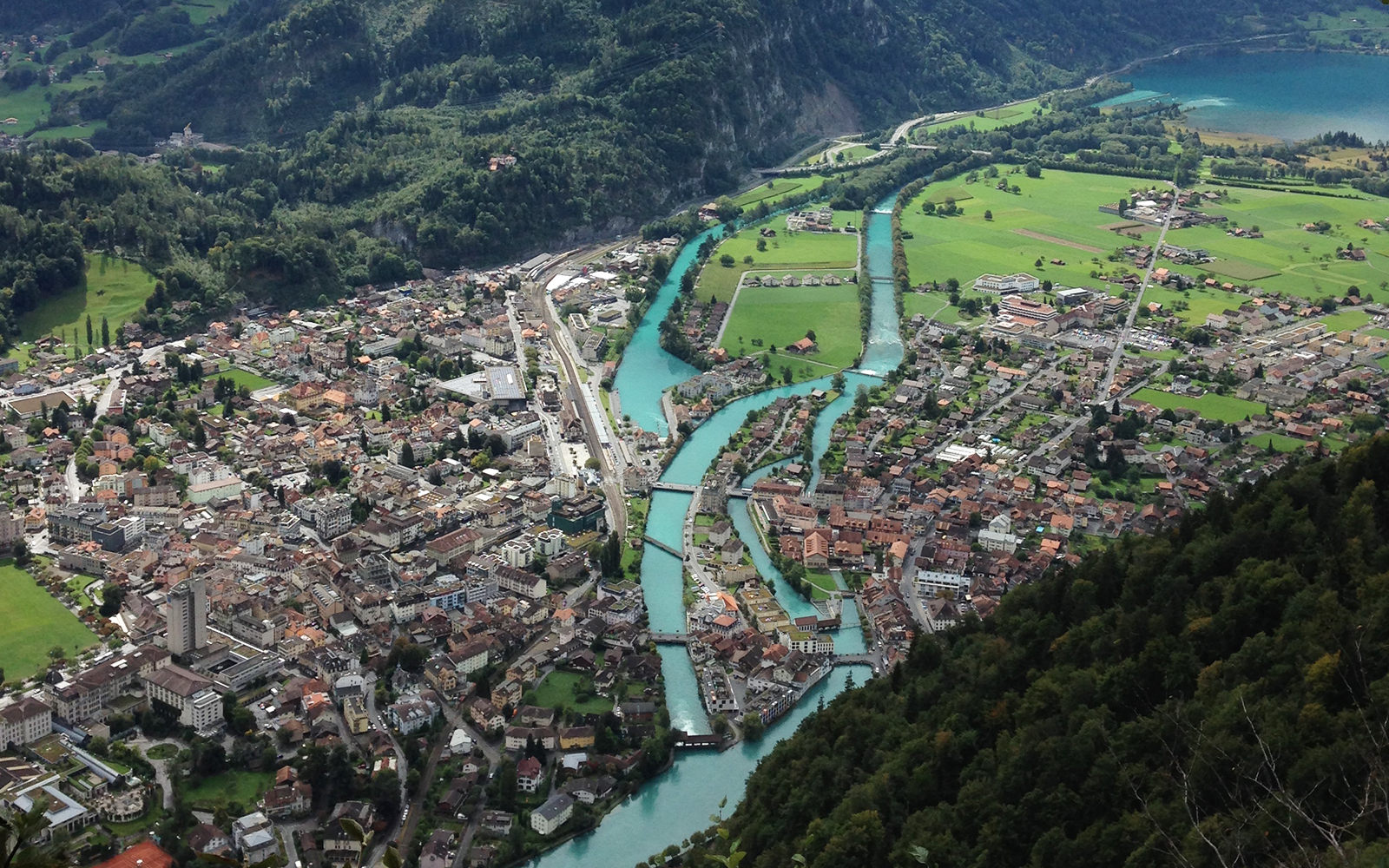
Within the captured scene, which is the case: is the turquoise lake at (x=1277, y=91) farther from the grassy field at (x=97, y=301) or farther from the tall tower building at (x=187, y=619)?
the tall tower building at (x=187, y=619)

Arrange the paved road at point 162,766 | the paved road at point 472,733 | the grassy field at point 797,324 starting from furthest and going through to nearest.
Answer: the grassy field at point 797,324, the paved road at point 472,733, the paved road at point 162,766

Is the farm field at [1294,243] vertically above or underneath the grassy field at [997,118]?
underneath

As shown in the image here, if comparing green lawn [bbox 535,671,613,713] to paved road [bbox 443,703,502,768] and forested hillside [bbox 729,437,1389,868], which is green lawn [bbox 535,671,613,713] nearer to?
paved road [bbox 443,703,502,768]

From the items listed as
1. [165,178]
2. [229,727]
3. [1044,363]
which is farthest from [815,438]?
[165,178]

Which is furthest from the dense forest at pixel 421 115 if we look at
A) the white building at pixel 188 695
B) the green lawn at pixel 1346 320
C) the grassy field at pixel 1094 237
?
the white building at pixel 188 695

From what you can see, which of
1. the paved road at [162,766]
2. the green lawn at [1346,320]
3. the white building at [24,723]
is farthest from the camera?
the green lawn at [1346,320]

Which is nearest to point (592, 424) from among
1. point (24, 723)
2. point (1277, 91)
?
point (24, 723)

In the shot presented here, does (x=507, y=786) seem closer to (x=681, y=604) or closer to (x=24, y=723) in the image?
(x=681, y=604)

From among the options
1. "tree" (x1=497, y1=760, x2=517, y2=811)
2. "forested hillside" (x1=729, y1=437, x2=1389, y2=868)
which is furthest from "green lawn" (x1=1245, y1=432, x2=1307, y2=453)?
"tree" (x1=497, y1=760, x2=517, y2=811)
